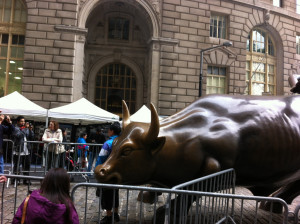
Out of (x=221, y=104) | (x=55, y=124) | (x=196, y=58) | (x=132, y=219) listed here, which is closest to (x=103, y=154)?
(x=132, y=219)

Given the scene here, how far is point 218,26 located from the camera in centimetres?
2141

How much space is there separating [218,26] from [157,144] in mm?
18821

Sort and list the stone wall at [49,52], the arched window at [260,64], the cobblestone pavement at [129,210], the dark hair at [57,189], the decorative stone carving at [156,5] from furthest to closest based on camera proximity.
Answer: the arched window at [260,64]
the decorative stone carving at [156,5]
the stone wall at [49,52]
the cobblestone pavement at [129,210]
the dark hair at [57,189]

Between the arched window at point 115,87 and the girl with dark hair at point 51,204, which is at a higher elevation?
the arched window at point 115,87

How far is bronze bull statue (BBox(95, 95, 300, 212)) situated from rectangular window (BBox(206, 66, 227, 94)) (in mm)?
16174

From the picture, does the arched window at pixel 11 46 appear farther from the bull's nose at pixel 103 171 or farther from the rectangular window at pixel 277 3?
the rectangular window at pixel 277 3

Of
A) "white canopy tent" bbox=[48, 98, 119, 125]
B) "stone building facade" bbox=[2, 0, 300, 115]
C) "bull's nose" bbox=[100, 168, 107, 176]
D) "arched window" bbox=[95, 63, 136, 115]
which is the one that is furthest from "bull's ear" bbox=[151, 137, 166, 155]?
"arched window" bbox=[95, 63, 136, 115]

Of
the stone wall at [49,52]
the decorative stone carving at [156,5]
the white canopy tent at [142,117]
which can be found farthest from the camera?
the decorative stone carving at [156,5]

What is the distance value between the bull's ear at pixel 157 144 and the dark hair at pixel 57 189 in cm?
175

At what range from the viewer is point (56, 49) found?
59.3 feet

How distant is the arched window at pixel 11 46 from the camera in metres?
18.9

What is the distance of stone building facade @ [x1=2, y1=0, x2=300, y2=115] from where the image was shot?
59.1ft

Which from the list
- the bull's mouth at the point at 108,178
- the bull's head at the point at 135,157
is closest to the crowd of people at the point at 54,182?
the bull's mouth at the point at 108,178

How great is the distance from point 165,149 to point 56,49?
1540 centimetres
